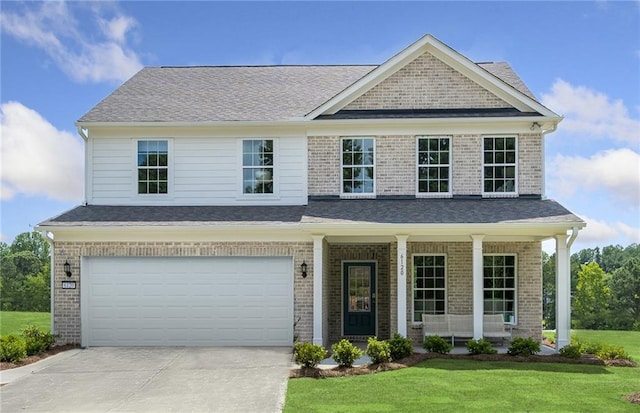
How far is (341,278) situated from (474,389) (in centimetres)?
741

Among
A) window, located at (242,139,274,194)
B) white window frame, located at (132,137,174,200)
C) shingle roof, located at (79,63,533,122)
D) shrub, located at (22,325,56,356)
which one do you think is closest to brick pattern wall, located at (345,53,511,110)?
shingle roof, located at (79,63,533,122)

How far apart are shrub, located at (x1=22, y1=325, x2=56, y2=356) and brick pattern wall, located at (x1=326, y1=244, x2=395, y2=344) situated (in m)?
7.56

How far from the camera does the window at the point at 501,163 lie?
16672 mm

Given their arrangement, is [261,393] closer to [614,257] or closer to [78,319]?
[78,319]

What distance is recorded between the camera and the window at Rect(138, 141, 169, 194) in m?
17.2

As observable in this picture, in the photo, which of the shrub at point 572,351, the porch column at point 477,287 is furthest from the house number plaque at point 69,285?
the shrub at point 572,351

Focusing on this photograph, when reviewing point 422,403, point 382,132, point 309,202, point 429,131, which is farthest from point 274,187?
point 422,403

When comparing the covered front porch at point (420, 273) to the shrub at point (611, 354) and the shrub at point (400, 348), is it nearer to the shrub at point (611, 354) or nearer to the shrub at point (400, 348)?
the shrub at point (611, 354)

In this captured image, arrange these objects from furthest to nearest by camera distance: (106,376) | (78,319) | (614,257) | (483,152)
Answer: (614,257), (483,152), (78,319), (106,376)

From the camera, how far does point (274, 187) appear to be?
17.0m

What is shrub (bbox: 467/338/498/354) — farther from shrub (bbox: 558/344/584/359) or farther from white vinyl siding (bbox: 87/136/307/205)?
white vinyl siding (bbox: 87/136/307/205)

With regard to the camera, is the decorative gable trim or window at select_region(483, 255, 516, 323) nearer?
the decorative gable trim

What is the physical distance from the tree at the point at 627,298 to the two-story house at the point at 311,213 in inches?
1179

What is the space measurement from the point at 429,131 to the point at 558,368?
23.1 feet
